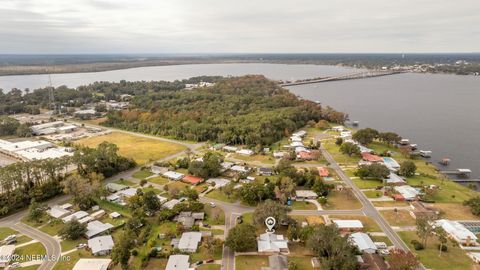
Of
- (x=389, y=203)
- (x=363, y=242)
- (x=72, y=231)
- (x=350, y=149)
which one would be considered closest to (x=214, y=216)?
(x=72, y=231)

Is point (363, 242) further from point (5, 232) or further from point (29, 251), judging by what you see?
point (5, 232)

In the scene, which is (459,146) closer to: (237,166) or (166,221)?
(237,166)

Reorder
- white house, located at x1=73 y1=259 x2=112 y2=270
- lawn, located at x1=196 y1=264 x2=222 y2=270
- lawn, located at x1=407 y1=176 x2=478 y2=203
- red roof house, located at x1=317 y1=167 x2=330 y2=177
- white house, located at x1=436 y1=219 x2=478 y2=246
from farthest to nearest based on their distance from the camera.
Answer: red roof house, located at x1=317 y1=167 x2=330 y2=177, lawn, located at x1=407 y1=176 x2=478 y2=203, white house, located at x1=436 y1=219 x2=478 y2=246, lawn, located at x1=196 y1=264 x2=222 y2=270, white house, located at x1=73 y1=259 x2=112 y2=270

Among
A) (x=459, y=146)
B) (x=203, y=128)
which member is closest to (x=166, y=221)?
(x=203, y=128)

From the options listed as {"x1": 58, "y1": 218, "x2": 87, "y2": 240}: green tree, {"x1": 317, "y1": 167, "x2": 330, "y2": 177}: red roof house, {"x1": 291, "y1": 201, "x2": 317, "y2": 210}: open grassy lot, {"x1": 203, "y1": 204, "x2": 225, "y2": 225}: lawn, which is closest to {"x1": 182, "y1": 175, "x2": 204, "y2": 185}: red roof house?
{"x1": 203, "y1": 204, "x2": 225, "y2": 225}: lawn

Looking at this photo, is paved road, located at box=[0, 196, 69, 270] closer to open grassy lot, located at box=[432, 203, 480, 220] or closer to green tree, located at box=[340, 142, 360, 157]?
open grassy lot, located at box=[432, 203, 480, 220]

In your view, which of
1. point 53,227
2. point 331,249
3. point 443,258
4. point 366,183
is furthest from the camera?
point 366,183

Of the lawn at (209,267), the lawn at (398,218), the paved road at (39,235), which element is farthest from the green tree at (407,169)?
the paved road at (39,235)
